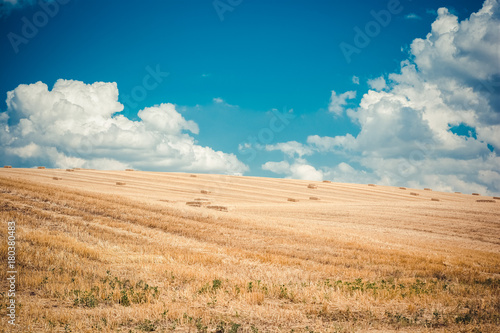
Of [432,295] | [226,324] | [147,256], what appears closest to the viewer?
[226,324]

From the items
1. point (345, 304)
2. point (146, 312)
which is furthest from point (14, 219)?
point (345, 304)

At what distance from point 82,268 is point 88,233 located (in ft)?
18.8

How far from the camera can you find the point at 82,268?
9922mm

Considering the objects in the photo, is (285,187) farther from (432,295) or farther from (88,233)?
(432,295)

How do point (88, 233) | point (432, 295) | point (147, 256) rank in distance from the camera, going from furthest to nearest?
point (88, 233), point (147, 256), point (432, 295)

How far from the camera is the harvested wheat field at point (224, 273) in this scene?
6750mm

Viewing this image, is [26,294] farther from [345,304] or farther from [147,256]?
[345,304]

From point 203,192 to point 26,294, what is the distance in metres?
37.5

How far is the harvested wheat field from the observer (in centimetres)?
675

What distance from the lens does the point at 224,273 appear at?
34.4 feet

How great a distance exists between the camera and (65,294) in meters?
7.87

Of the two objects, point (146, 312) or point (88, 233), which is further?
point (88, 233)

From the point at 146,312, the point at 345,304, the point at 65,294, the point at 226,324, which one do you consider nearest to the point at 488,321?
the point at 345,304

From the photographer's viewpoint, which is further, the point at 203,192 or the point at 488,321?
the point at 203,192
